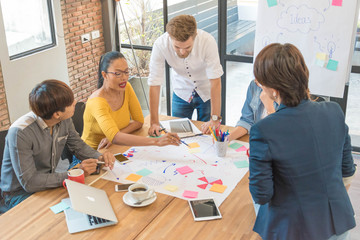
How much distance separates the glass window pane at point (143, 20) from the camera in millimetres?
4535

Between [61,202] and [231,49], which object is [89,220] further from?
[231,49]

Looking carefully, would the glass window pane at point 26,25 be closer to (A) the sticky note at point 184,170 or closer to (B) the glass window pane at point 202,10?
(B) the glass window pane at point 202,10

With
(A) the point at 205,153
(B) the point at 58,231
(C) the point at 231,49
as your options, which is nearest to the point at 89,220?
(B) the point at 58,231

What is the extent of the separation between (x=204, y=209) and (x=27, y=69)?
2.79 m

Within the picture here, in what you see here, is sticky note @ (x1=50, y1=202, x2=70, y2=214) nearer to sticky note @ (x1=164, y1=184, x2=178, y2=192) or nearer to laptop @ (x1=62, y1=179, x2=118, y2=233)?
laptop @ (x1=62, y1=179, x2=118, y2=233)

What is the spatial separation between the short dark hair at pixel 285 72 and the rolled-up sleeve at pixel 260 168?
0.16 m

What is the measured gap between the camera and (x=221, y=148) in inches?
88.7

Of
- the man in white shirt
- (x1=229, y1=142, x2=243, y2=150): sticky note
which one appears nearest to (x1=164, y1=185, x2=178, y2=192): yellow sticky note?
(x1=229, y1=142, x2=243, y2=150): sticky note

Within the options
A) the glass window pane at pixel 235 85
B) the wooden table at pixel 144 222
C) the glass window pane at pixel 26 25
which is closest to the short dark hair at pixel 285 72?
the wooden table at pixel 144 222

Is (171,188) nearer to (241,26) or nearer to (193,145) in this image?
(193,145)

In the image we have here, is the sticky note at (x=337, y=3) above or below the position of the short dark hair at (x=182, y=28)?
above

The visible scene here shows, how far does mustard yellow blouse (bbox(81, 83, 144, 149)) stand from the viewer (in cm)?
244

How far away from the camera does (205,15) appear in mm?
4270

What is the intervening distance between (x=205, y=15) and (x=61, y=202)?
9.74ft
